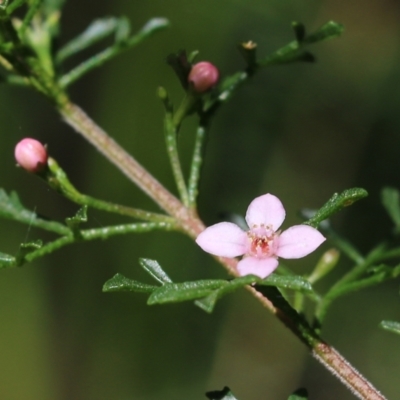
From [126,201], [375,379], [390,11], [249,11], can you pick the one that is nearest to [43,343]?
[126,201]

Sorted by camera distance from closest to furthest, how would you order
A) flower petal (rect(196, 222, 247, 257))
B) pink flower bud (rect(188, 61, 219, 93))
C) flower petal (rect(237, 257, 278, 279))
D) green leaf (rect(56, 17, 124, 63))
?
flower petal (rect(237, 257, 278, 279)), flower petal (rect(196, 222, 247, 257)), pink flower bud (rect(188, 61, 219, 93)), green leaf (rect(56, 17, 124, 63))

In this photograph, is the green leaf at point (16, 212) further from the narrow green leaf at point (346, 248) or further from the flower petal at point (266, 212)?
the narrow green leaf at point (346, 248)

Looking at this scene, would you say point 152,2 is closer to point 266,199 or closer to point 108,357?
point 108,357

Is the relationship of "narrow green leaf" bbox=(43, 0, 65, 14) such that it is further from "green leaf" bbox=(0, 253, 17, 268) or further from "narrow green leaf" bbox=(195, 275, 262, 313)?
"narrow green leaf" bbox=(195, 275, 262, 313)

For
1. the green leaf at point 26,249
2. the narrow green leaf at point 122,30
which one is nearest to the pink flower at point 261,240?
the green leaf at point 26,249

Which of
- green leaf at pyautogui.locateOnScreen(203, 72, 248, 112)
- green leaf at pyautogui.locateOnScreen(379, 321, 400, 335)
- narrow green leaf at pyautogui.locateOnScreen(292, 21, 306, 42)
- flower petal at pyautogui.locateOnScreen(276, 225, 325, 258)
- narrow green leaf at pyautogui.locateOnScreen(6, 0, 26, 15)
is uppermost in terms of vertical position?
narrow green leaf at pyautogui.locateOnScreen(6, 0, 26, 15)

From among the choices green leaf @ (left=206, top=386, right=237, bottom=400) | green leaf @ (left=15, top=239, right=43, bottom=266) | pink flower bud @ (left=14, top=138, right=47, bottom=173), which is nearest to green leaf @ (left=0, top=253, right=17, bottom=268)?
green leaf @ (left=15, top=239, right=43, bottom=266)

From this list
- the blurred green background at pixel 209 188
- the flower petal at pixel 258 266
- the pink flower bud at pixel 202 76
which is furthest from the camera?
the blurred green background at pixel 209 188
